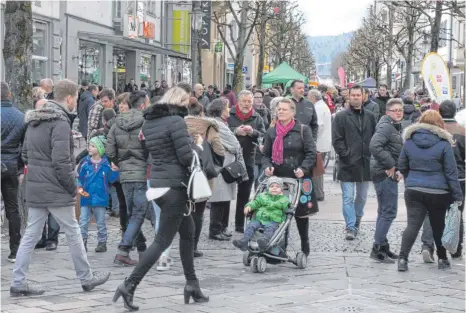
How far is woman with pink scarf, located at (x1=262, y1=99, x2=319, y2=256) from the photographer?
1027cm

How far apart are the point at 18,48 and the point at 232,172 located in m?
3.81

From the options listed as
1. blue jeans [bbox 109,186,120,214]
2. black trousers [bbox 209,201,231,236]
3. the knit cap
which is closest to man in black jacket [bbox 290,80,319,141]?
black trousers [bbox 209,201,231,236]

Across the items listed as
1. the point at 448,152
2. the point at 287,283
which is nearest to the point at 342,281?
the point at 287,283

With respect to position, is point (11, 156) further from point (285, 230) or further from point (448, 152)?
point (448, 152)

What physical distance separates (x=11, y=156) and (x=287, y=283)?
11.0 feet

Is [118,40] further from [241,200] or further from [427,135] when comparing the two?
[427,135]

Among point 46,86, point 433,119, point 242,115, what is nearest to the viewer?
point 433,119

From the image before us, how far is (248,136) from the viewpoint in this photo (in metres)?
12.7

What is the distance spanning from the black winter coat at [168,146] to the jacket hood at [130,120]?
7.06 ft

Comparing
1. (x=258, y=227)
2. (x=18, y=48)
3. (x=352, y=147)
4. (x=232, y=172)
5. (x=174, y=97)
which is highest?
(x=18, y=48)

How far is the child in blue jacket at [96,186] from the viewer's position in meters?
10.8

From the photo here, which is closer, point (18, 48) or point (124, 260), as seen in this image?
point (124, 260)

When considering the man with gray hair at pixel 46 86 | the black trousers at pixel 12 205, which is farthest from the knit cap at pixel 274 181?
the man with gray hair at pixel 46 86

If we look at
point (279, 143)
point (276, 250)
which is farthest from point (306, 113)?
point (276, 250)
